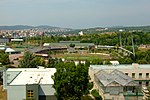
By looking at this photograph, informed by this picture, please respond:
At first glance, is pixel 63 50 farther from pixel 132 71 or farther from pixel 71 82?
pixel 71 82

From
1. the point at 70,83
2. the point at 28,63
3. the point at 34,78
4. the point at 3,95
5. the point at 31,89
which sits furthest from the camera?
the point at 28,63

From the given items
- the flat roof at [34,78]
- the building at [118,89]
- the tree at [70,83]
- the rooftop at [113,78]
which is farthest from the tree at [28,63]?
the tree at [70,83]

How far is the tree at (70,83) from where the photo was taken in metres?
13.8

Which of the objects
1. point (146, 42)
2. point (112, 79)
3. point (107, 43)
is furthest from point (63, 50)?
point (112, 79)

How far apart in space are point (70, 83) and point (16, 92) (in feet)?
9.36

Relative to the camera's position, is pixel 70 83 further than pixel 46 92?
No

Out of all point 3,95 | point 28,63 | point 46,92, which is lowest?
point 3,95

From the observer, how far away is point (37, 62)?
27188mm

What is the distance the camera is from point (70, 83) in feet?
45.3

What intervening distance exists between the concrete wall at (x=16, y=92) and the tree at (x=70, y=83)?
5.66ft

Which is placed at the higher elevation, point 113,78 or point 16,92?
point 113,78

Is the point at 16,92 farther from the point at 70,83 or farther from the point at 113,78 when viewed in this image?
the point at 113,78

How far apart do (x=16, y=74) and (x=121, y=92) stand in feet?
23.0

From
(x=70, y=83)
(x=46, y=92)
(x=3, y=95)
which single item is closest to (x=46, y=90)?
(x=46, y=92)
